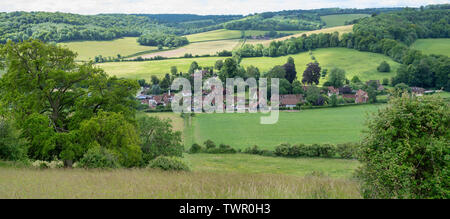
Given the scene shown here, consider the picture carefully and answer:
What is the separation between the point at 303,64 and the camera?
320ft

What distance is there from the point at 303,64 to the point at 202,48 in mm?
38178

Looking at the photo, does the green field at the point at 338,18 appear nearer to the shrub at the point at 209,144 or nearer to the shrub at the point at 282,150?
the shrub at the point at 282,150

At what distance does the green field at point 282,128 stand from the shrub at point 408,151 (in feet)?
112

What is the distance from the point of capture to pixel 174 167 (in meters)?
14.6

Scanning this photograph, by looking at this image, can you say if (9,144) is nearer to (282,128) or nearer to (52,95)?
(52,95)

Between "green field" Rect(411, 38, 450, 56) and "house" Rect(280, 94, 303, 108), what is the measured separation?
183 ft

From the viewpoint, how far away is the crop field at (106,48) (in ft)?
330

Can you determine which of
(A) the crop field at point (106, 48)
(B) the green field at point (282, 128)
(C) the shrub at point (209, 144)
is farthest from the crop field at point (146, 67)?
(C) the shrub at point (209, 144)

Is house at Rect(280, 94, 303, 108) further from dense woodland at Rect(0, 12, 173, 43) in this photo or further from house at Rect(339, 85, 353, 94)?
dense woodland at Rect(0, 12, 173, 43)

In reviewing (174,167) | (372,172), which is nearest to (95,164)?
(174,167)

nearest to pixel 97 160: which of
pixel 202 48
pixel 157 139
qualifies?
pixel 157 139

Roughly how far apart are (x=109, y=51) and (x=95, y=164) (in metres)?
99.1

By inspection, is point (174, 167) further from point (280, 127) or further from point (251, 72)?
point (251, 72)

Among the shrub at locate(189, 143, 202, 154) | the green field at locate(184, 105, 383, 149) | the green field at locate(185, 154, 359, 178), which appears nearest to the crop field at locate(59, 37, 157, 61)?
the green field at locate(184, 105, 383, 149)
